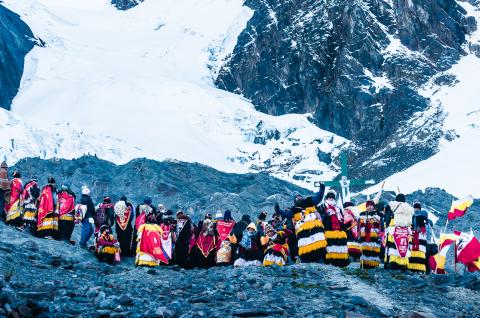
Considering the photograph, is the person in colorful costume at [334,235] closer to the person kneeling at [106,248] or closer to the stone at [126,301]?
the person kneeling at [106,248]

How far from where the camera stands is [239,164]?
110625mm

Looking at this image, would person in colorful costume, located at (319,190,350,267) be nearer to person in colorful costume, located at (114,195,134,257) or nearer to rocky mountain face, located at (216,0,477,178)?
person in colorful costume, located at (114,195,134,257)

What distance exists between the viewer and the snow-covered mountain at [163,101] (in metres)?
107

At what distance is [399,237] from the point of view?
1564 cm

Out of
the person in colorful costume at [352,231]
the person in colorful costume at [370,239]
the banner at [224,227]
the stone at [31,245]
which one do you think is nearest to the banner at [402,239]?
the person in colorful costume at [370,239]

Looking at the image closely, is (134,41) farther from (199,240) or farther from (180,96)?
(199,240)

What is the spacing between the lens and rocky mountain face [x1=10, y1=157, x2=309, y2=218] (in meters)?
72.5

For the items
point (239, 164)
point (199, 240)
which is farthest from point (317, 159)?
point (199, 240)

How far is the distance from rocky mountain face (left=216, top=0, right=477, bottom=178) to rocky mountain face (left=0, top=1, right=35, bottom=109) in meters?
41.3

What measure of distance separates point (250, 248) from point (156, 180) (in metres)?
60.2

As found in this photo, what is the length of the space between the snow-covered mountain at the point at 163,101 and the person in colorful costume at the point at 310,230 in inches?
2720

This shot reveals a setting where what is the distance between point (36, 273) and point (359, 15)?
111 m

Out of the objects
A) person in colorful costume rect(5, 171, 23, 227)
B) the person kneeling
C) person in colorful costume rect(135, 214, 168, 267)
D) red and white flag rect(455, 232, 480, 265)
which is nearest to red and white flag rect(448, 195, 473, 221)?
red and white flag rect(455, 232, 480, 265)

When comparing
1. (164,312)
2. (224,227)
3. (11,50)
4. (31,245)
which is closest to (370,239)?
(224,227)
